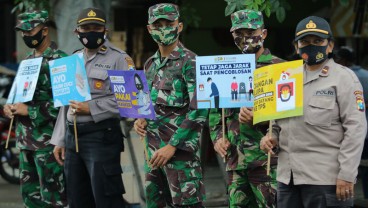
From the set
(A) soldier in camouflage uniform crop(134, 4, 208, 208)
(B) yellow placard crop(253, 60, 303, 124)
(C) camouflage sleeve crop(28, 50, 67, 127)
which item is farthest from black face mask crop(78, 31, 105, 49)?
(B) yellow placard crop(253, 60, 303, 124)

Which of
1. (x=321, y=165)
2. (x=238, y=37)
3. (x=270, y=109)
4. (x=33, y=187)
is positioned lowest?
(x=33, y=187)

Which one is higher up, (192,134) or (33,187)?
(192,134)

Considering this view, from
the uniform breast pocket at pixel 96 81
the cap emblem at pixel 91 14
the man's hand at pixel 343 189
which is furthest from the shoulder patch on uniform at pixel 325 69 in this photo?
the cap emblem at pixel 91 14

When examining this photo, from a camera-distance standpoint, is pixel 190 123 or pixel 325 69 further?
pixel 190 123

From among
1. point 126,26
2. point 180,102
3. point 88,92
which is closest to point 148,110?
point 180,102

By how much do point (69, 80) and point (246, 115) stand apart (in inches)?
62.8

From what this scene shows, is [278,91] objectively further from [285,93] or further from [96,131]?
[96,131]

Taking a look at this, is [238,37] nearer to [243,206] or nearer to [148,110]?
[148,110]

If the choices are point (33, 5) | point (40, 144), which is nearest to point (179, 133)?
point (40, 144)

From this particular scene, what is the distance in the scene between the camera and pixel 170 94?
589 cm

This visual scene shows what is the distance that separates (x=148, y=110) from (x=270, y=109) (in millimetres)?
992

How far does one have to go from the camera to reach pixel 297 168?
5.05 metres

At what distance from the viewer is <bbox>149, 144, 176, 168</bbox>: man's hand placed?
5793 millimetres

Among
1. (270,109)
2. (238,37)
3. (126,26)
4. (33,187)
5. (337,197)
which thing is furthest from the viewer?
(126,26)
